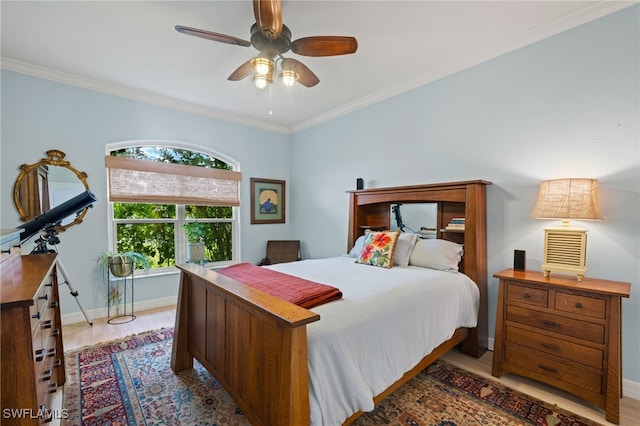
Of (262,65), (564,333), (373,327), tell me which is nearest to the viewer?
(373,327)

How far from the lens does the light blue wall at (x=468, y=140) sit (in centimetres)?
211

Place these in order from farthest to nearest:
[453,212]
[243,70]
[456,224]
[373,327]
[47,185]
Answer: [47,185] → [453,212] → [456,224] → [243,70] → [373,327]


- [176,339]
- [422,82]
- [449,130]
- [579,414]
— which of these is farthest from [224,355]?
[422,82]

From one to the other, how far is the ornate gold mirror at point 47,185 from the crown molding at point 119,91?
81 cm

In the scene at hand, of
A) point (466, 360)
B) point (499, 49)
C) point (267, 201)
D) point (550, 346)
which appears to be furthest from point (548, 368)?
point (267, 201)

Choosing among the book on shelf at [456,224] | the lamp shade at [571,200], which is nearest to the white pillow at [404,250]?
the book on shelf at [456,224]

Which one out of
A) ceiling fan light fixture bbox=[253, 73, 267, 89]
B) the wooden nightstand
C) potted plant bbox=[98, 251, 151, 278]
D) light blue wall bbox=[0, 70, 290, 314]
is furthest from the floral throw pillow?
light blue wall bbox=[0, 70, 290, 314]

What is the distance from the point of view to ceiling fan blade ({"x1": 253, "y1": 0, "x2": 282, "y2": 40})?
65.5 inches

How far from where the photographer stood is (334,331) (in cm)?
145

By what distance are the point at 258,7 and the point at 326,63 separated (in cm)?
135

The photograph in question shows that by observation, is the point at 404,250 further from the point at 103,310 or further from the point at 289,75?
the point at 103,310

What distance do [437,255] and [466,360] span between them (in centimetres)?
93

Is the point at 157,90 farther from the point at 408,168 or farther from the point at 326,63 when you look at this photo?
the point at 408,168

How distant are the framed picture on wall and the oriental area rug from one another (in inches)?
105
